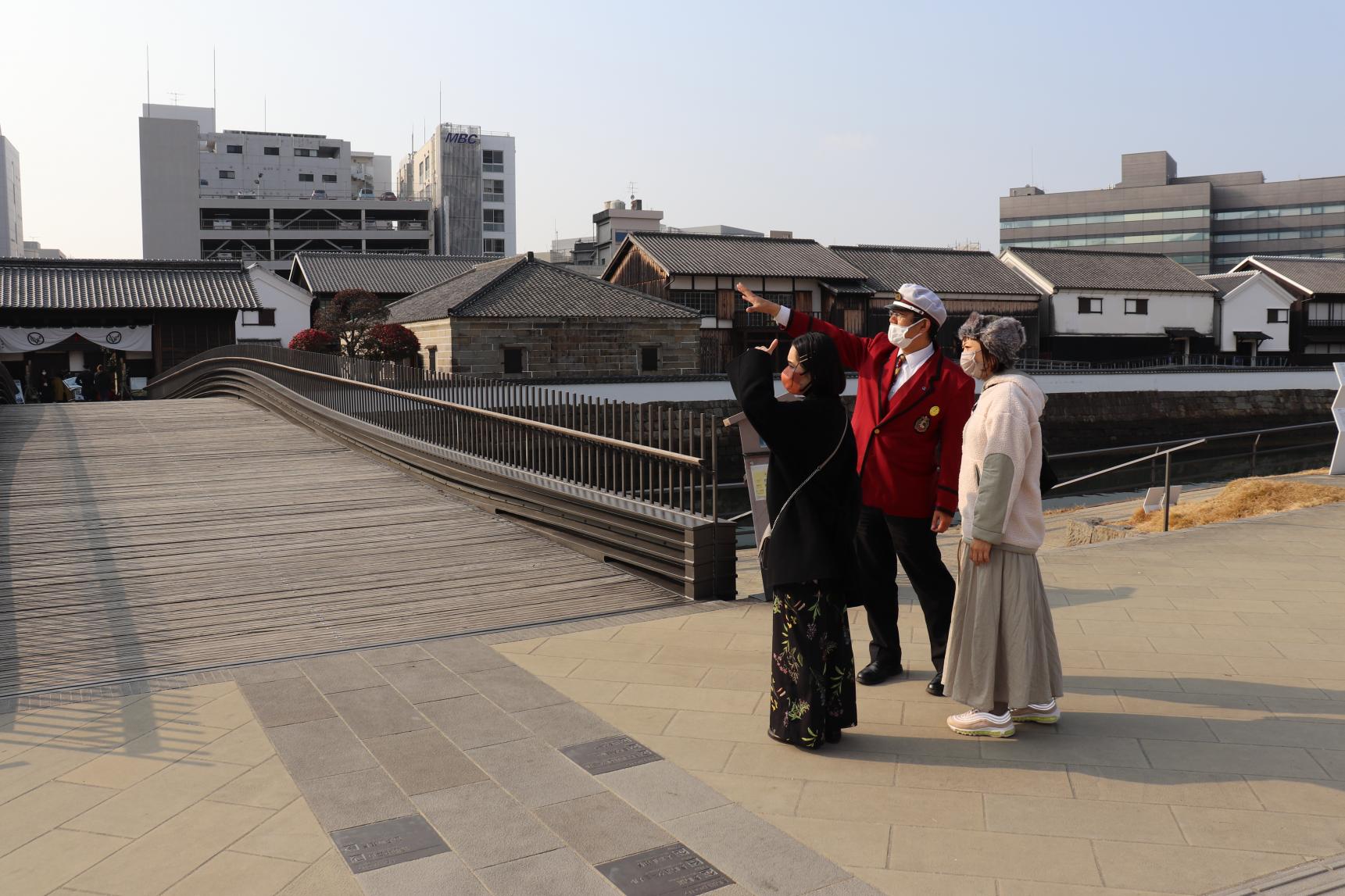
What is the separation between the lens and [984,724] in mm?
4238

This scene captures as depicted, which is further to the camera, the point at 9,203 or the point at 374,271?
the point at 9,203

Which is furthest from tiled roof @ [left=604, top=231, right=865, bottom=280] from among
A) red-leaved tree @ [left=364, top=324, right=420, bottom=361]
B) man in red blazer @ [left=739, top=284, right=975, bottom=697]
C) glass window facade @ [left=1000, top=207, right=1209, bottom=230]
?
glass window facade @ [left=1000, top=207, right=1209, bottom=230]

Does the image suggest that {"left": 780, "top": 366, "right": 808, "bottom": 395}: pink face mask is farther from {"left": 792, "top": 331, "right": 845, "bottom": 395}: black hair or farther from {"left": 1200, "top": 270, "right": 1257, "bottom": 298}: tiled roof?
{"left": 1200, "top": 270, "right": 1257, "bottom": 298}: tiled roof

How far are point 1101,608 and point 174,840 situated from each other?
526 cm

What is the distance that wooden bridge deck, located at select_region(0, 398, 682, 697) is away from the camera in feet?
18.9

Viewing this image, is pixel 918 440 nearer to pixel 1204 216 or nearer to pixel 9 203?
pixel 1204 216

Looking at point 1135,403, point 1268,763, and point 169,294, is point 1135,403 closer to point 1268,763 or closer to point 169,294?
point 169,294

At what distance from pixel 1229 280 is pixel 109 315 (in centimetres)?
4541

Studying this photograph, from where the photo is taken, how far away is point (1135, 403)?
36344 mm

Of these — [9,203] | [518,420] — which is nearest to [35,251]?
[9,203]

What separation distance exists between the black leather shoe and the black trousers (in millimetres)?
20

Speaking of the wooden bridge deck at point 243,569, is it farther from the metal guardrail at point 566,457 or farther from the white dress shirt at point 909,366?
the white dress shirt at point 909,366

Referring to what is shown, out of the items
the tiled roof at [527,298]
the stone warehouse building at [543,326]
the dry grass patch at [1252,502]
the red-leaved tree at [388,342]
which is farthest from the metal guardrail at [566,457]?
the tiled roof at [527,298]

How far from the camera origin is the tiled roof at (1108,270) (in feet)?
142
